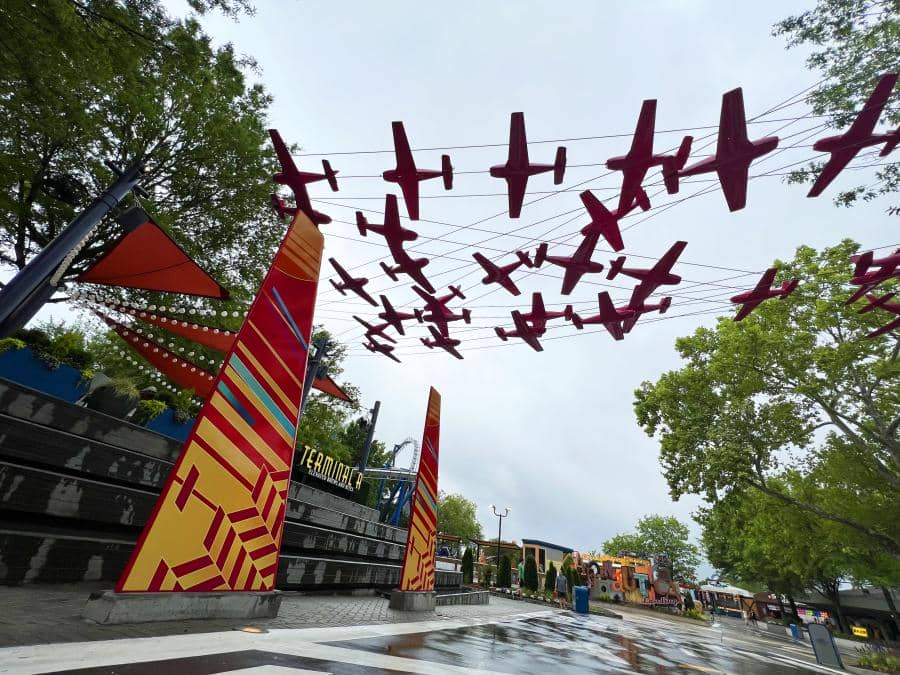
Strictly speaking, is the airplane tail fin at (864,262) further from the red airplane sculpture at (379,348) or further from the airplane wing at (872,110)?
the red airplane sculpture at (379,348)

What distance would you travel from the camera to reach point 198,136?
12289mm

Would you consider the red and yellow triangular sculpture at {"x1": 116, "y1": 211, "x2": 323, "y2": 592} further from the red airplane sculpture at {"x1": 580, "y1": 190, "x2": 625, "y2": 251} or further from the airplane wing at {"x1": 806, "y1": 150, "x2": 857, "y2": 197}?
the airplane wing at {"x1": 806, "y1": 150, "x2": 857, "y2": 197}

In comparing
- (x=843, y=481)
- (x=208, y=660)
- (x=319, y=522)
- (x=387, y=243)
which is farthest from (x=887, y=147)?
(x=843, y=481)

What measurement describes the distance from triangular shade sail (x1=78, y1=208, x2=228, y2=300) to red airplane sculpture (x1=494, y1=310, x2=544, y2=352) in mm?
7305

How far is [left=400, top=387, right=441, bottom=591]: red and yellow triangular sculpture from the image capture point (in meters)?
8.97

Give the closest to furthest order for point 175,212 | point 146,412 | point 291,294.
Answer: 1. point 291,294
2. point 146,412
3. point 175,212

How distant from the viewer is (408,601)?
28.6 ft

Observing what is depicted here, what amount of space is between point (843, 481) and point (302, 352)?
848 inches

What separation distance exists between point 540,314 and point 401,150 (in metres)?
3.72

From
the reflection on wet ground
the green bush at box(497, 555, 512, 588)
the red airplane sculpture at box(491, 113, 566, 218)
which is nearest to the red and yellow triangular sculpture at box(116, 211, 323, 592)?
the reflection on wet ground

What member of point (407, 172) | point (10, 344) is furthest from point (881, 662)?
point (10, 344)

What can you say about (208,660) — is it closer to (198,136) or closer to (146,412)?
(146,412)

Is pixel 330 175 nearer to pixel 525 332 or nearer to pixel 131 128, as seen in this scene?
pixel 525 332

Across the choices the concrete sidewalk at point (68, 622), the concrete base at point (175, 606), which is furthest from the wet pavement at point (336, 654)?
the concrete base at point (175, 606)
